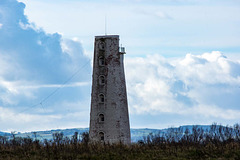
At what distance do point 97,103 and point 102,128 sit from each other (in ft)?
8.62

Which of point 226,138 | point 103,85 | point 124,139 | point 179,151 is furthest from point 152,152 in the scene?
point 226,138

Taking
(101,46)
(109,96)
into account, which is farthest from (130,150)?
(101,46)

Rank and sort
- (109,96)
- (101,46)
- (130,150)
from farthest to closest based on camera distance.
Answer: (101,46), (109,96), (130,150)

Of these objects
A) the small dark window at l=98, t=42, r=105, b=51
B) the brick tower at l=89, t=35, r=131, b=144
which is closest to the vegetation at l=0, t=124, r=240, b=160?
the brick tower at l=89, t=35, r=131, b=144

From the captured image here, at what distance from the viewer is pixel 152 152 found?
4431cm

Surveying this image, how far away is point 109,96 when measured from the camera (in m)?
51.1

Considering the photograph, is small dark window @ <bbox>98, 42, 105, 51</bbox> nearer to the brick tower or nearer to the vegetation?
the brick tower

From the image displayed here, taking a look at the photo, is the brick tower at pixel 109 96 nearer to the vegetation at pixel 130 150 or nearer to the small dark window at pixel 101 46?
the small dark window at pixel 101 46

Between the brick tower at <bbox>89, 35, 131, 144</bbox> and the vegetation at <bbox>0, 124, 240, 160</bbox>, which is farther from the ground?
the brick tower at <bbox>89, 35, 131, 144</bbox>

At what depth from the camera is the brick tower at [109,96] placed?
50.8 meters

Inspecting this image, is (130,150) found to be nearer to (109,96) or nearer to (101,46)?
(109,96)

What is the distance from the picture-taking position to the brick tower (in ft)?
167

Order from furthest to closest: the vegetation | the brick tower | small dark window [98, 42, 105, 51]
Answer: small dark window [98, 42, 105, 51] < the brick tower < the vegetation

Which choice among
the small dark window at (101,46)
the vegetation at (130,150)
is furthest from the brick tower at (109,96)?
the vegetation at (130,150)
